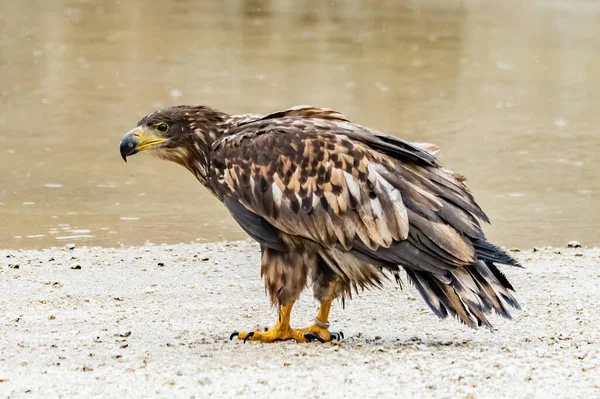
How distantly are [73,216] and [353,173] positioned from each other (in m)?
4.92

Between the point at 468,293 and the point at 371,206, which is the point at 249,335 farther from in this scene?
the point at 468,293

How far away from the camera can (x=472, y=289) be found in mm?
5672

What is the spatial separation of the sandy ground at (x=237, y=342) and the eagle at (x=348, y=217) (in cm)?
30

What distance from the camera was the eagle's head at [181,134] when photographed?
6.26m

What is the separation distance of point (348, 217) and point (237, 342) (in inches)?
37.1

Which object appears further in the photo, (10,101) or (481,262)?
(10,101)

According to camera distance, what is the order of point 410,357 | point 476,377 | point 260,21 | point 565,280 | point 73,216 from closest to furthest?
point 476,377
point 410,357
point 565,280
point 73,216
point 260,21

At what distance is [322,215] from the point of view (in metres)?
5.72

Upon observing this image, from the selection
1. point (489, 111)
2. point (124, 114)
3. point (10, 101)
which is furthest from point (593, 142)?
point (10, 101)

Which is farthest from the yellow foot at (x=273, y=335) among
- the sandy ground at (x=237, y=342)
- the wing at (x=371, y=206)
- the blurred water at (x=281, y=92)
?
→ the blurred water at (x=281, y=92)

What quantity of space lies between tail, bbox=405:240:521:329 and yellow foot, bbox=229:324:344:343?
620mm

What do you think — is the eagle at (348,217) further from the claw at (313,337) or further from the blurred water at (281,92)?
the blurred water at (281,92)

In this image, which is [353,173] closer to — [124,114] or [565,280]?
[565,280]

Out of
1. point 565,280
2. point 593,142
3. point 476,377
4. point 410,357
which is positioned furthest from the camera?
point 593,142
